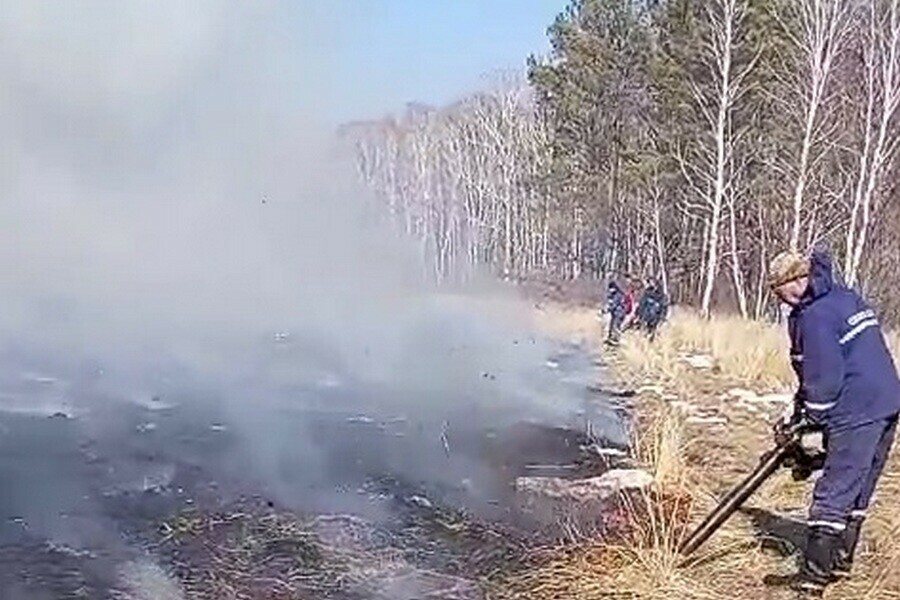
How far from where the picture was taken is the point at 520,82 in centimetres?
6981

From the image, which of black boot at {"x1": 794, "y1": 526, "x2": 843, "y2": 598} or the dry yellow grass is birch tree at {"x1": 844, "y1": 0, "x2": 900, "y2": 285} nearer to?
the dry yellow grass

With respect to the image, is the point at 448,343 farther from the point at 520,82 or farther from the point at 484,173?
the point at 520,82

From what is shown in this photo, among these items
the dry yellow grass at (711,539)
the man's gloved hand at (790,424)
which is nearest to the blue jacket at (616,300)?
the dry yellow grass at (711,539)

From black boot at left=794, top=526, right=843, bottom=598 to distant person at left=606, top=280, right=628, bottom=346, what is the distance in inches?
547

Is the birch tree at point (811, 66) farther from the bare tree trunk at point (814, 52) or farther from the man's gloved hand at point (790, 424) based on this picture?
the man's gloved hand at point (790, 424)

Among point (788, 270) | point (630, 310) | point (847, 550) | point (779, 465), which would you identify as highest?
point (788, 270)

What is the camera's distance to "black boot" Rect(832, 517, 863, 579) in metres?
5.51

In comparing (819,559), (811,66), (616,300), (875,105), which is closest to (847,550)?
(819,559)

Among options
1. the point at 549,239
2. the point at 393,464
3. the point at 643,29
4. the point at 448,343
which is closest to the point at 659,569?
the point at 393,464

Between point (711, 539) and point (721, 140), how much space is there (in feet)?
57.7

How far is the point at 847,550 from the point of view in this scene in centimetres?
561

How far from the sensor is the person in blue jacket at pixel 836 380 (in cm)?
505

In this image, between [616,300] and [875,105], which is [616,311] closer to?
[616,300]

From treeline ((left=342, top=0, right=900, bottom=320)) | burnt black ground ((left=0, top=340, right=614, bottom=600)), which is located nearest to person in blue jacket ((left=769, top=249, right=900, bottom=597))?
burnt black ground ((left=0, top=340, right=614, bottom=600))
